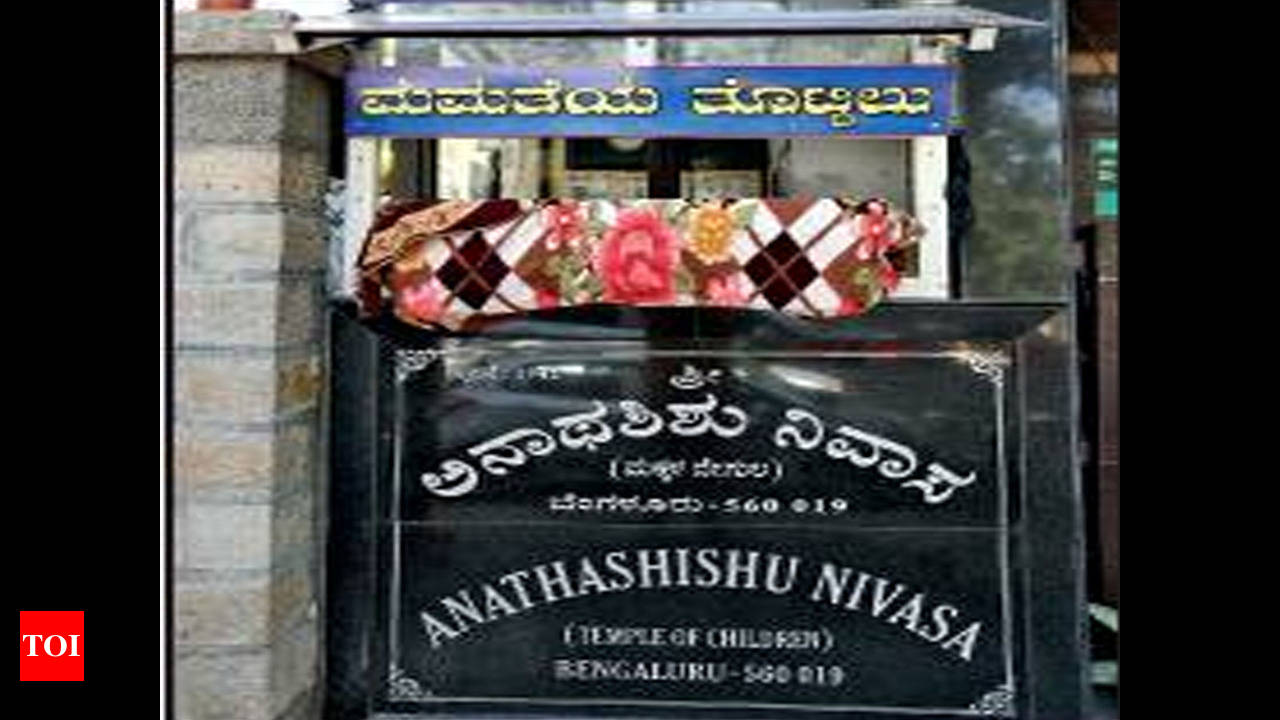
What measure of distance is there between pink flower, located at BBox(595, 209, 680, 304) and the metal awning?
29.5 inches

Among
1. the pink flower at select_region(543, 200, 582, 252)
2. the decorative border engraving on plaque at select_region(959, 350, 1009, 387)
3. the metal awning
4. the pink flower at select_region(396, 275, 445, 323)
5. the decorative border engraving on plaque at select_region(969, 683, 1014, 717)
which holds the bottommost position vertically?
the decorative border engraving on plaque at select_region(969, 683, 1014, 717)

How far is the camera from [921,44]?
17.0 feet

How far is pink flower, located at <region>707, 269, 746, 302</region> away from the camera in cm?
510

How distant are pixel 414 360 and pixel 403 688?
1279 mm

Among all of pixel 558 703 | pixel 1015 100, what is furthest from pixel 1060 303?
pixel 558 703

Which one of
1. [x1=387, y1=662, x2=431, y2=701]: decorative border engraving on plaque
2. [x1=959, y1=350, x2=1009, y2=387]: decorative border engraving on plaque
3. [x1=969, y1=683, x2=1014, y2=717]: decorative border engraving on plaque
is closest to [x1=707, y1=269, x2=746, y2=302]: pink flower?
[x1=959, y1=350, x2=1009, y2=387]: decorative border engraving on plaque

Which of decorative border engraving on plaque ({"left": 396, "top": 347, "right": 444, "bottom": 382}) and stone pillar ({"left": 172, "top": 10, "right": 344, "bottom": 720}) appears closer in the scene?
stone pillar ({"left": 172, "top": 10, "right": 344, "bottom": 720})

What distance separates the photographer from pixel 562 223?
5180 mm

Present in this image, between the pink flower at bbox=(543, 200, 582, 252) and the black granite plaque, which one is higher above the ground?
the pink flower at bbox=(543, 200, 582, 252)

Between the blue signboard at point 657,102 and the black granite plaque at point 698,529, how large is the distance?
32.4 inches
